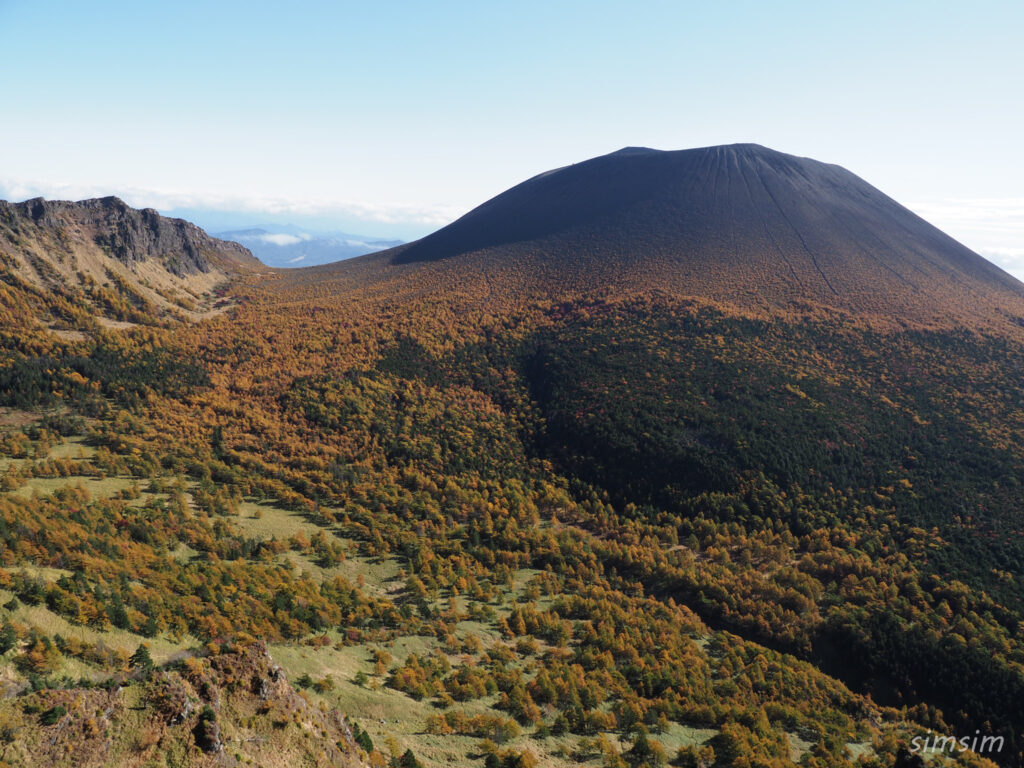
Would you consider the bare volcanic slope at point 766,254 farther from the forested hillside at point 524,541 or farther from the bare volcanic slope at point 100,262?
the bare volcanic slope at point 100,262

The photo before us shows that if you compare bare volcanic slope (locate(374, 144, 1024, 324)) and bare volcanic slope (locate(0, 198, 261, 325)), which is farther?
Result: bare volcanic slope (locate(374, 144, 1024, 324))

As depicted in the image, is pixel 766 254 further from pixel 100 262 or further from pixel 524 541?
pixel 100 262

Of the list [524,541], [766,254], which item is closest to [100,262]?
[524,541]

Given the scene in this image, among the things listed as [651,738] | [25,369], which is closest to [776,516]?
[651,738]

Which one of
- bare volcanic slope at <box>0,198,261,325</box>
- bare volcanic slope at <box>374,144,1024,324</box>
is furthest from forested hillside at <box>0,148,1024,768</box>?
bare volcanic slope at <box>0,198,261,325</box>

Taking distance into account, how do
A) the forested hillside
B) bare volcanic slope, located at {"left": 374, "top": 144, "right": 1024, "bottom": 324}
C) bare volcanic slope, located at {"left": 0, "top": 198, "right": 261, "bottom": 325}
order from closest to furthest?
the forested hillside, bare volcanic slope, located at {"left": 0, "top": 198, "right": 261, "bottom": 325}, bare volcanic slope, located at {"left": 374, "top": 144, "right": 1024, "bottom": 324}

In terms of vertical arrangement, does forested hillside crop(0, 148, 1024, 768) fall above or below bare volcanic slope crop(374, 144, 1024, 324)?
below

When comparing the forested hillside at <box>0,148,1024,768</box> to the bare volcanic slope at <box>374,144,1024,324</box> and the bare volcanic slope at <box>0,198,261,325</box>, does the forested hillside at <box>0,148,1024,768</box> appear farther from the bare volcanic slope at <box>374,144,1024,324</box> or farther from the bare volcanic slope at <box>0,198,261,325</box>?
the bare volcanic slope at <box>0,198,261,325</box>
